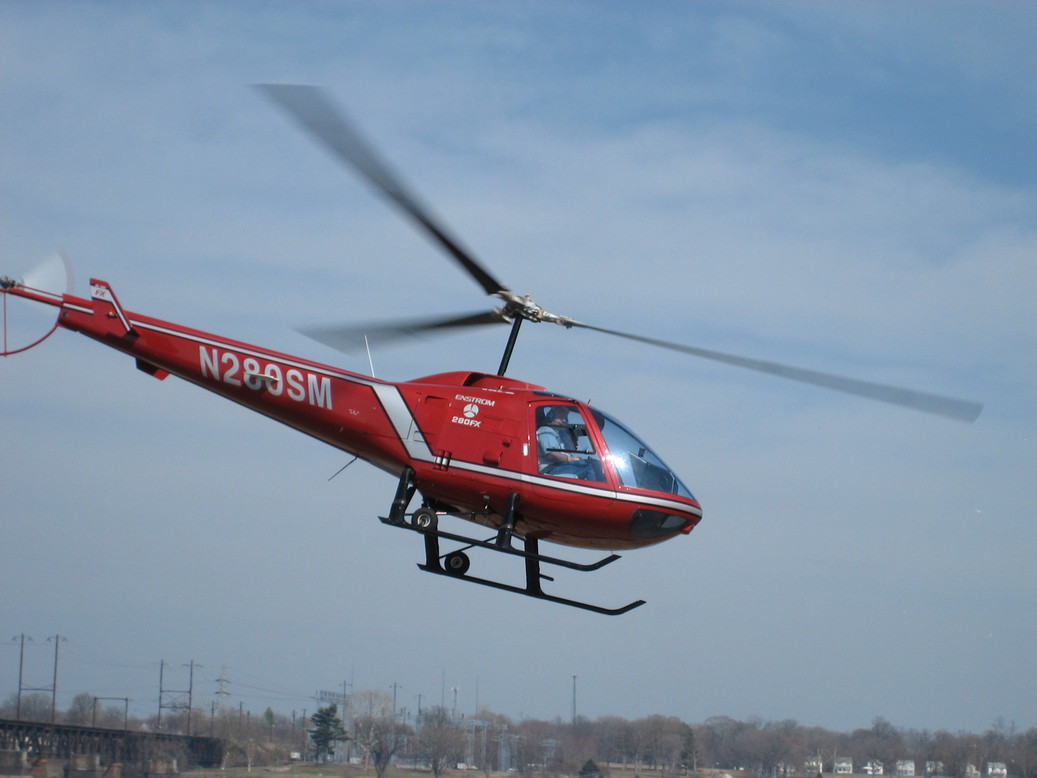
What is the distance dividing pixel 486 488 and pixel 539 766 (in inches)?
2676

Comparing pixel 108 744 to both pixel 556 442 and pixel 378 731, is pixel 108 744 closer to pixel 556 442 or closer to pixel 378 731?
pixel 378 731

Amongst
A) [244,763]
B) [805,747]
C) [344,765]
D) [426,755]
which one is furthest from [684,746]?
[244,763]

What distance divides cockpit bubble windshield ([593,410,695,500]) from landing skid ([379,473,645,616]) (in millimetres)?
1490

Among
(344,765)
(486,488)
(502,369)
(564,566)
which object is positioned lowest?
(344,765)

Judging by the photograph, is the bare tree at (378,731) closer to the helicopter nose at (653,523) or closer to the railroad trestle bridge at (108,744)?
the railroad trestle bridge at (108,744)

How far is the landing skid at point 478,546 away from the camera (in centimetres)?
1700

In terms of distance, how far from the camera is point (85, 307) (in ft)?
59.6

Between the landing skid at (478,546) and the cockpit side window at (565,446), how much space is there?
0.74m

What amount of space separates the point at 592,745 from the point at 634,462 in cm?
7205

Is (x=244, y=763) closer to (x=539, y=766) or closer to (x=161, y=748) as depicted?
(x=161, y=748)

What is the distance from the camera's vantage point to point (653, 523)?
17.1 m

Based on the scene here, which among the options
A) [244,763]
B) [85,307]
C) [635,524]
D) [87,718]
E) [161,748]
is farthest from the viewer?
[87,718]

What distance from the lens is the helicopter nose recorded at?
55.7 feet

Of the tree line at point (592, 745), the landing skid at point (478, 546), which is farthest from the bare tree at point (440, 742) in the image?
the landing skid at point (478, 546)
